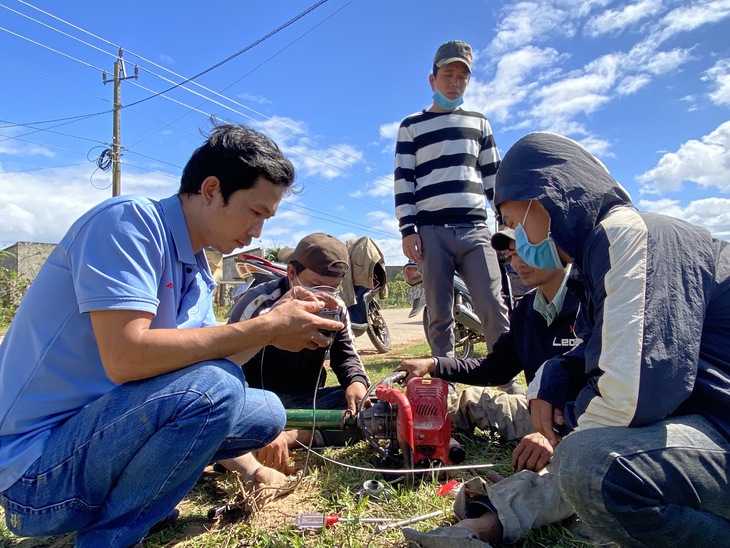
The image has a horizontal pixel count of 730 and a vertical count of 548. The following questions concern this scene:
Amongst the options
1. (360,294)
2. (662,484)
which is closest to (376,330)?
(360,294)

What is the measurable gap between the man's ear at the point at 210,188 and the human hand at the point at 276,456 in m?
1.21

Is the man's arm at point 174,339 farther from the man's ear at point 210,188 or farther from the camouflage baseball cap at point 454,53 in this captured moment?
the camouflage baseball cap at point 454,53

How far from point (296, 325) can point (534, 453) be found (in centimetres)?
113

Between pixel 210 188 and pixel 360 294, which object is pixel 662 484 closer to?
pixel 210 188

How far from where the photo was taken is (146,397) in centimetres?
159

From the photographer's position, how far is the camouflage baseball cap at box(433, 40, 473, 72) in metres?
4.04

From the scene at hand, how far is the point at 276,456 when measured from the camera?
2.51 m

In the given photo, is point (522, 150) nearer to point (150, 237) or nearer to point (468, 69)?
point (150, 237)

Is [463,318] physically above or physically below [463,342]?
above

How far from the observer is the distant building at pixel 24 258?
40.7ft

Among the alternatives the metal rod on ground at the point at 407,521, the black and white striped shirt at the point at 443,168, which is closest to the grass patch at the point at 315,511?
the metal rod on ground at the point at 407,521

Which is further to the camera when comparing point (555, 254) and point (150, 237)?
point (555, 254)

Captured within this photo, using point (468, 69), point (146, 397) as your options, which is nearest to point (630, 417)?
point (146, 397)

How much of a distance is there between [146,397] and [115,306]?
0.29 m
